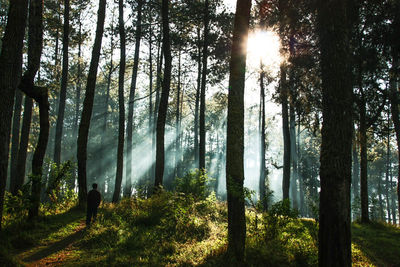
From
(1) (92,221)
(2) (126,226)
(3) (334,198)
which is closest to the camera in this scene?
(3) (334,198)

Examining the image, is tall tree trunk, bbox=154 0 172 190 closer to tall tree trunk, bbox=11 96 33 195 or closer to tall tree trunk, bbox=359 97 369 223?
tall tree trunk, bbox=11 96 33 195

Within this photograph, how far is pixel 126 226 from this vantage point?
873 centimetres

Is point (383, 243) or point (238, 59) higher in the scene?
point (238, 59)

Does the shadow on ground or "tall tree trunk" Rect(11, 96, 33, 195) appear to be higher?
"tall tree trunk" Rect(11, 96, 33, 195)

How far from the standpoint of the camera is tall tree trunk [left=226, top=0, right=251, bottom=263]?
21.0 ft

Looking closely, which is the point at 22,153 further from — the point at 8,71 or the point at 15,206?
the point at 8,71

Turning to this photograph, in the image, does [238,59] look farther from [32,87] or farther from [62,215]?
[62,215]

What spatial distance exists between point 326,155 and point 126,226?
634cm

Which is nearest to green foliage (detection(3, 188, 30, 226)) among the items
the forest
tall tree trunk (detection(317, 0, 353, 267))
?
the forest

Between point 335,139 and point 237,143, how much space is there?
220 centimetres

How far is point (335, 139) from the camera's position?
5750 mm

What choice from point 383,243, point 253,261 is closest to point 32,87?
point 253,261

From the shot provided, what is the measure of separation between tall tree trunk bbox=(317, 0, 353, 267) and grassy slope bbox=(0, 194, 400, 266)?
1.05 metres

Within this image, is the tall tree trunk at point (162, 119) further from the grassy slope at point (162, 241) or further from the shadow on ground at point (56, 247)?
the shadow on ground at point (56, 247)
